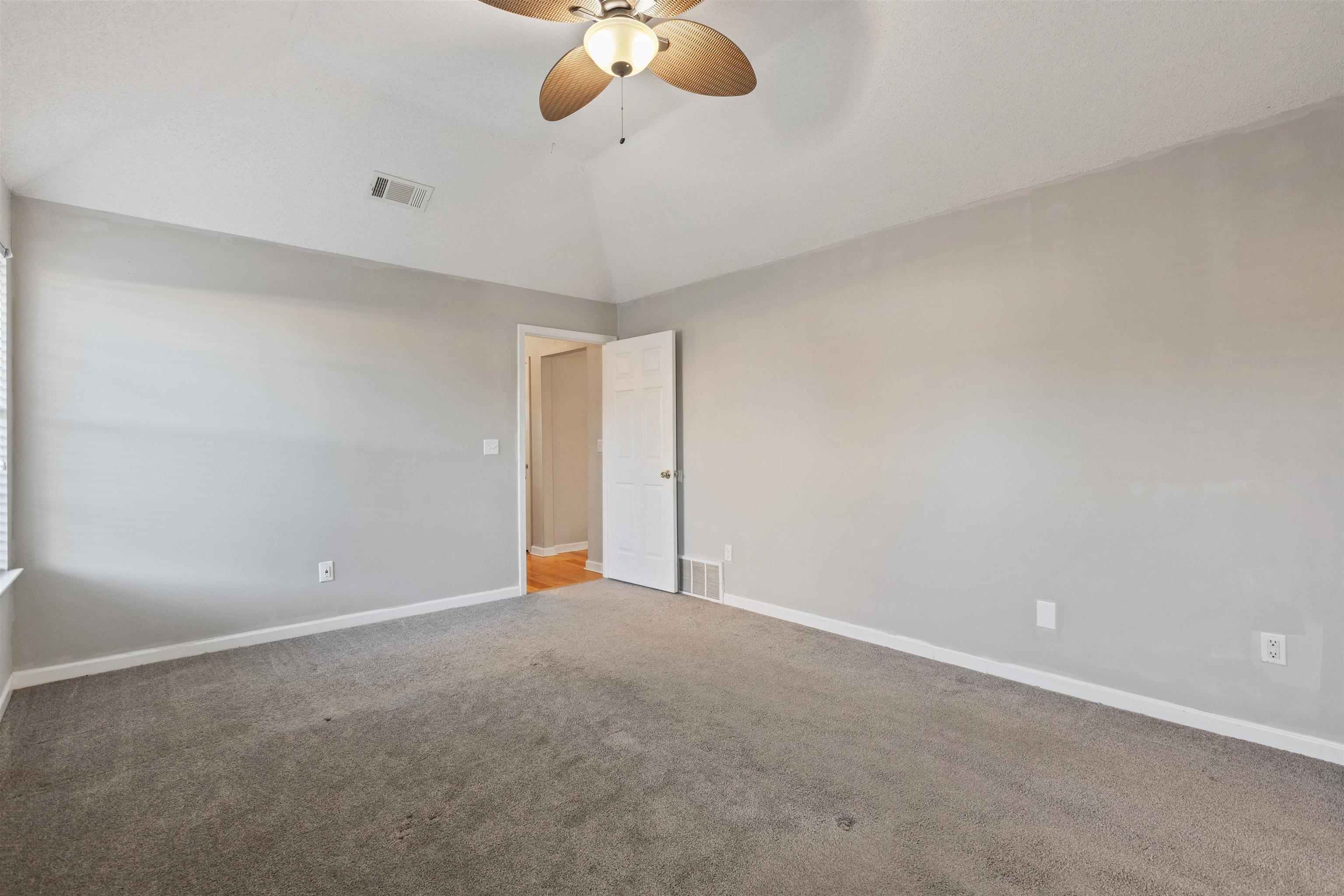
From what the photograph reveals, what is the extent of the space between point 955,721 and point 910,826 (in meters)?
0.85

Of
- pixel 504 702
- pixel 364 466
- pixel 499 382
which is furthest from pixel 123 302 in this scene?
pixel 504 702

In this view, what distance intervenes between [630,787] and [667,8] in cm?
257

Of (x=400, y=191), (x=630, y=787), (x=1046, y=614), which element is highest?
(x=400, y=191)

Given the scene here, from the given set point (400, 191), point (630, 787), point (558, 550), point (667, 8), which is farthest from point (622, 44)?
point (558, 550)

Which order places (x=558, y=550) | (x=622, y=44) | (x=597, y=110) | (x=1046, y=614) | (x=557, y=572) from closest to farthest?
1. (x=622, y=44)
2. (x=1046, y=614)
3. (x=597, y=110)
4. (x=557, y=572)
5. (x=558, y=550)

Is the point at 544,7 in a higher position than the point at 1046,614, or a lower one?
higher

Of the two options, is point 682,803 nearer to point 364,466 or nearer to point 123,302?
point 364,466

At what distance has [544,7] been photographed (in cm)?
197

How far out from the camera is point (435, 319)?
4379mm

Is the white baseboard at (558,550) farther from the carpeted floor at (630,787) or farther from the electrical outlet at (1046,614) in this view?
the electrical outlet at (1046,614)

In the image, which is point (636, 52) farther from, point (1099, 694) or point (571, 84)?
point (1099, 694)

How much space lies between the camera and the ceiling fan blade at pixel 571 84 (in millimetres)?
2227

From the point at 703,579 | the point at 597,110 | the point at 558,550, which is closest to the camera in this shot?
the point at 597,110

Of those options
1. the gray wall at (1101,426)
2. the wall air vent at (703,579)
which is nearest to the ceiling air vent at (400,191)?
the gray wall at (1101,426)
